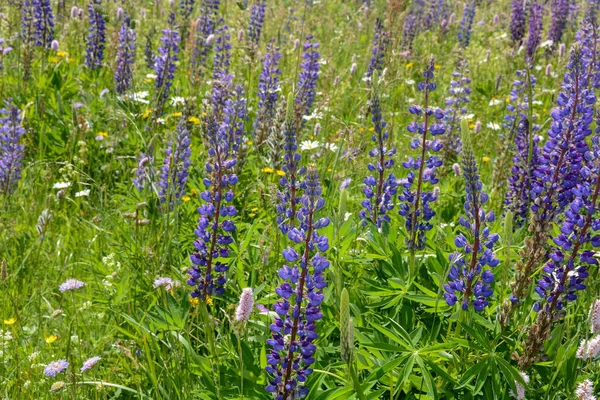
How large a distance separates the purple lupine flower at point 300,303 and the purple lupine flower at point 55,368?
0.81 m

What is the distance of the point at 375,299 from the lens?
8.14ft

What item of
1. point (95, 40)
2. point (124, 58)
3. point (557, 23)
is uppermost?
point (557, 23)

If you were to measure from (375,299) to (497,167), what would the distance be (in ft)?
6.23

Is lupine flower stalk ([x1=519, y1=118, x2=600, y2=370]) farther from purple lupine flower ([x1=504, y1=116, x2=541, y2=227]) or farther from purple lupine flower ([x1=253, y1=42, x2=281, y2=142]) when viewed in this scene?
purple lupine flower ([x1=253, y1=42, x2=281, y2=142])

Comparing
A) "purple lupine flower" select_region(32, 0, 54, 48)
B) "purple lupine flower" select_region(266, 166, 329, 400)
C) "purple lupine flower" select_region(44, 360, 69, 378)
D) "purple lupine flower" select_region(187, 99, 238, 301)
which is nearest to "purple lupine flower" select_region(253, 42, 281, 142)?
"purple lupine flower" select_region(187, 99, 238, 301)

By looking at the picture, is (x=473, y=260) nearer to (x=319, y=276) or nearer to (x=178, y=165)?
(x=319, y=276)

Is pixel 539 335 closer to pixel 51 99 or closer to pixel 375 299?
pixel 375 299

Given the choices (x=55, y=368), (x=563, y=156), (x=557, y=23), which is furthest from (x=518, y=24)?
(x=55, y=368)

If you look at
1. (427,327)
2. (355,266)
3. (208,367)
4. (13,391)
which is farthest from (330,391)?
(13,391)

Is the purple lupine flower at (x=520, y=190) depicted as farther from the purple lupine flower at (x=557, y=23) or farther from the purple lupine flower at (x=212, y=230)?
the purple lupine flower at (x=557, y=23)

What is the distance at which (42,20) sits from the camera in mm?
6051

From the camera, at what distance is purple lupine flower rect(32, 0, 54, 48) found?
585 cm

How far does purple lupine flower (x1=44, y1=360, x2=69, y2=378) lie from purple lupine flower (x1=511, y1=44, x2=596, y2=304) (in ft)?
5.29

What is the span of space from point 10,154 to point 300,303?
284 cm
